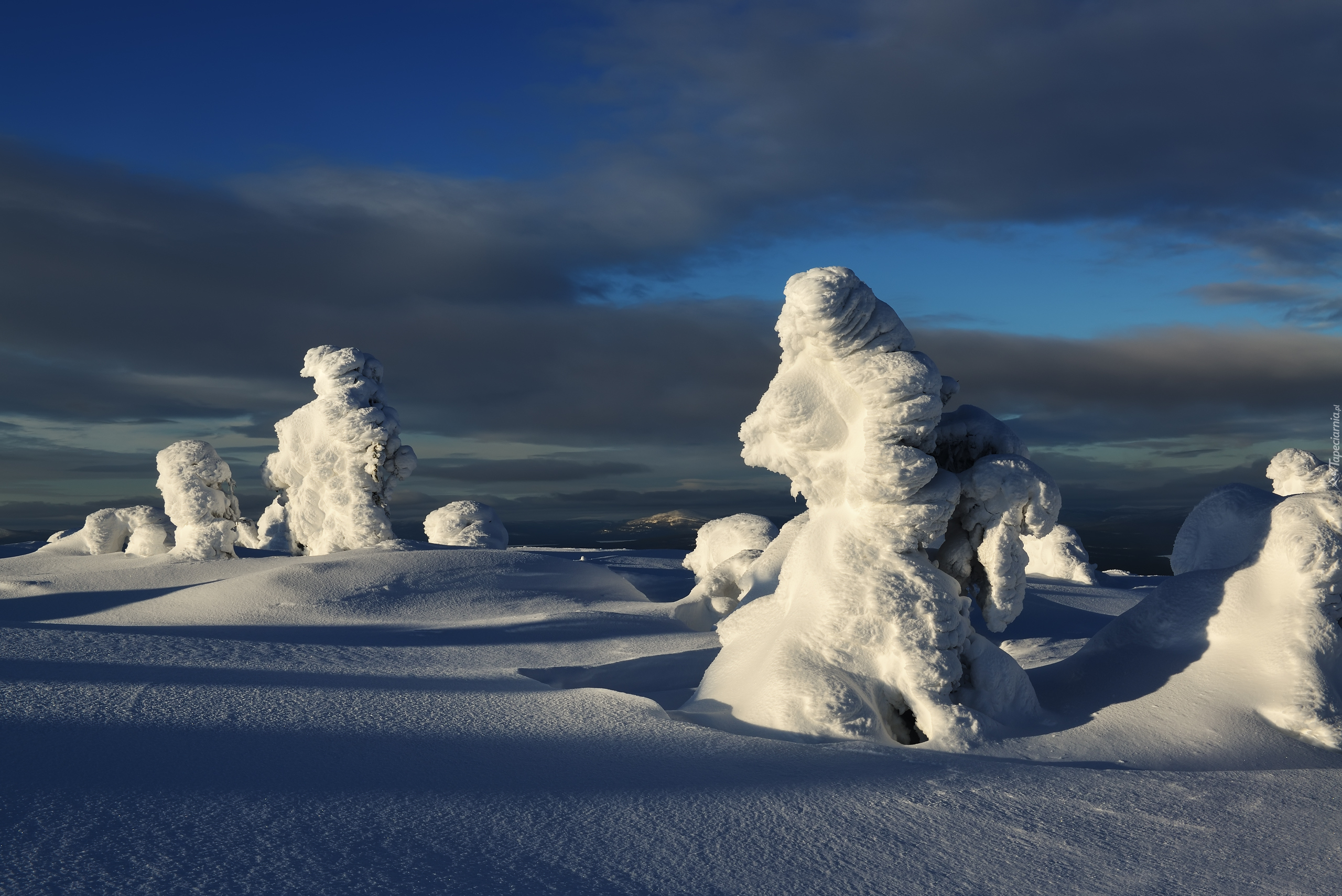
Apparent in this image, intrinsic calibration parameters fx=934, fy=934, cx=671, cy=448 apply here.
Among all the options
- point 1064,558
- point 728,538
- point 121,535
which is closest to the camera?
point 728,538

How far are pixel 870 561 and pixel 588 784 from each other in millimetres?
2556

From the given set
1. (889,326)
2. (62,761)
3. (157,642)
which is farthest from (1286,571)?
(157,642)

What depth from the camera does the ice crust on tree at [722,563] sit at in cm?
1118

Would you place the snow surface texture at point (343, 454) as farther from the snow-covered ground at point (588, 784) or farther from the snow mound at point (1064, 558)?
the snow mound at point (1064, 558)

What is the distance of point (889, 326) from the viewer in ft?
19.7

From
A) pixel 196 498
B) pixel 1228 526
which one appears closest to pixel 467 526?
pixel 196 498

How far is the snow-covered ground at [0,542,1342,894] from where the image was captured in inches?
131

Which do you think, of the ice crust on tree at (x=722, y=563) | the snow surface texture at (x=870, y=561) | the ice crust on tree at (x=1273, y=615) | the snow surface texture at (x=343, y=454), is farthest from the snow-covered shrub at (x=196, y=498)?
the ice crust on tree at (x=1273, y=615)

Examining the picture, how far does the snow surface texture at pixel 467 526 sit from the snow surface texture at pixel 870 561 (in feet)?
37.8

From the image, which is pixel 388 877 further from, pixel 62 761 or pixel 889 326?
pixel 889 326

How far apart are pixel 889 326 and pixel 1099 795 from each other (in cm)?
295

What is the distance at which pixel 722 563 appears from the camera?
1203 cm

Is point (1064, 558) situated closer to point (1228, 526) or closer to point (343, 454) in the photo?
point (1228, 526)

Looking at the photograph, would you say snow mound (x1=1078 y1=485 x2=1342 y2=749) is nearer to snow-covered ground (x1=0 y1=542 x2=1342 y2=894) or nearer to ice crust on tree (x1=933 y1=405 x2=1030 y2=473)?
snow-covered ground (x1=0 y1=542 x2=1342 y2=894)
